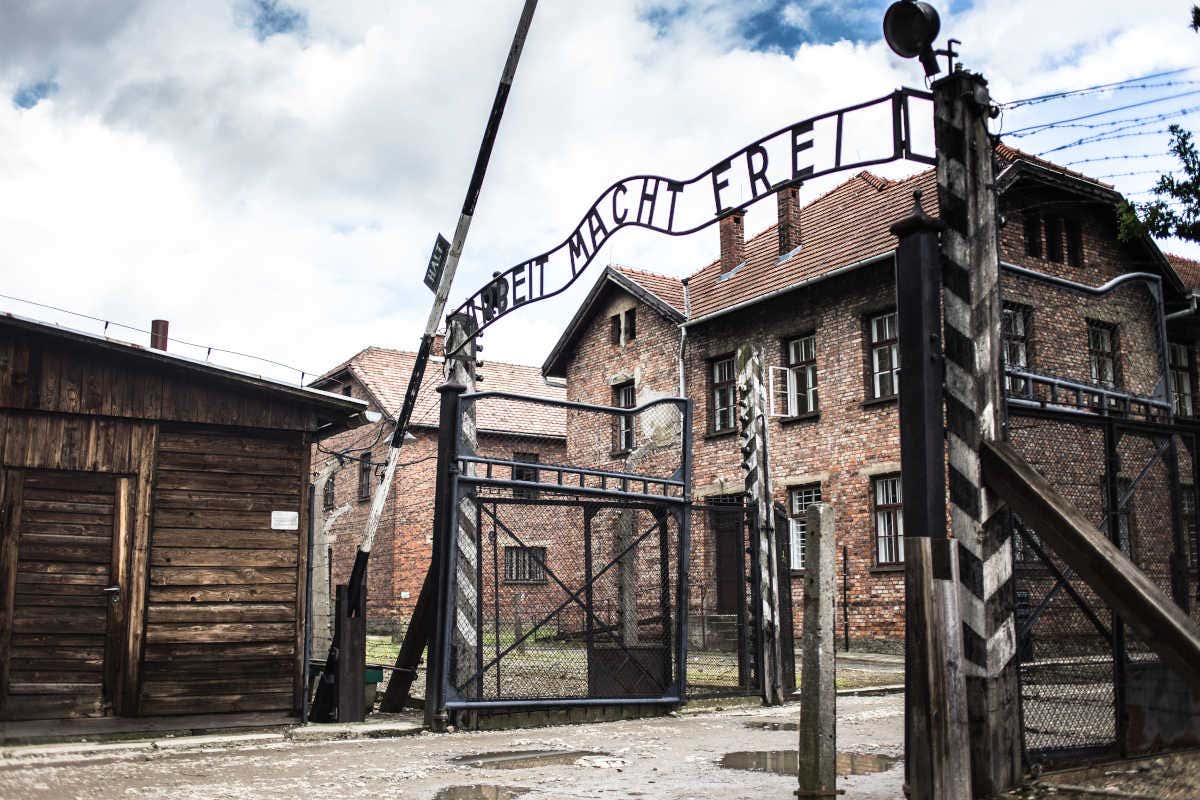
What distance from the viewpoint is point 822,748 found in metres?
6.15

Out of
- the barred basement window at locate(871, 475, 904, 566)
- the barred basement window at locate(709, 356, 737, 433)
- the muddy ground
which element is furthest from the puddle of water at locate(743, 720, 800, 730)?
the barred basement window at locate(709, 356, 737, 433)

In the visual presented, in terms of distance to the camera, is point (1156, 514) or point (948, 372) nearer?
point (948, 372)

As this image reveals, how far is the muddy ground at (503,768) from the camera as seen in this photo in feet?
22.4

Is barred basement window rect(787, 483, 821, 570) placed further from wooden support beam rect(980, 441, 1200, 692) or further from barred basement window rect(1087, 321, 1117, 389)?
wooden support beam rect(980, 441, 1200, 692)

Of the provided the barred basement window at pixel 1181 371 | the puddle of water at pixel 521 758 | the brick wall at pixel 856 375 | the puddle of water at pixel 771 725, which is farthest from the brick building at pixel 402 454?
the puddle of water at pixel 521 758

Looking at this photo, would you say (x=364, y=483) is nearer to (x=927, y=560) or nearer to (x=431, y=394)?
(x=431, y=394)

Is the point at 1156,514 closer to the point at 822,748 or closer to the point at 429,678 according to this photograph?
the point at 822,748

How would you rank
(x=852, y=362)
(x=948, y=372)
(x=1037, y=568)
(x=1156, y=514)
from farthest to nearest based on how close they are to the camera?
(x=852, y=362) → (x=1156, y=514) → (x=1037, y=568) → (x=948, y=372)

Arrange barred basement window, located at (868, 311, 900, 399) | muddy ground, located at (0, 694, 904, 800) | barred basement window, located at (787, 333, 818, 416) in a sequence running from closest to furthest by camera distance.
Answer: muddy ground, located at (0, 694, 904, 800)
barred basement window, located at (868, 311, 900, 399)
barred basement window, located at (787, 333, 818, 416)

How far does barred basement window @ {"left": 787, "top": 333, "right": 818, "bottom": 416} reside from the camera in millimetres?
22641

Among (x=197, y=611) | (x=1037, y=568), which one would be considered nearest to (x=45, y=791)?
(x=197, y=611)

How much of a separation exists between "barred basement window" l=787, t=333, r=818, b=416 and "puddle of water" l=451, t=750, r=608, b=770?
14.9 metres

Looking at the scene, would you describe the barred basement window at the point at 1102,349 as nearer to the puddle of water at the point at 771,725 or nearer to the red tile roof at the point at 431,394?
the puddle of water at the point at 771,725

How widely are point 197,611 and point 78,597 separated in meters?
1.04
